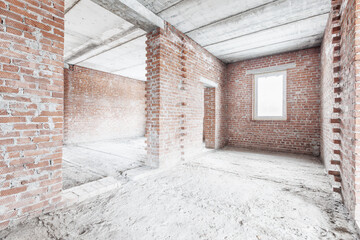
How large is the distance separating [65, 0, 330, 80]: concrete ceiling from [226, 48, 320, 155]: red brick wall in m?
0.37

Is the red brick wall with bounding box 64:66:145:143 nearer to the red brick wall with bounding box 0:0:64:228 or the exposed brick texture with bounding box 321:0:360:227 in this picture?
the red brick wall with bounding box 0:0:64:228

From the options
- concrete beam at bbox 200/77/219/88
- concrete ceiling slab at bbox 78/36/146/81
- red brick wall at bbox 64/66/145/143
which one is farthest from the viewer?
red brick wall at bbox 64/66/145/143

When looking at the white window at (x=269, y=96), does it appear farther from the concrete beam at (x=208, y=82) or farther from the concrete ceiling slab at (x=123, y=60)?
the concrete ceiling slab at (x=123, y=60)

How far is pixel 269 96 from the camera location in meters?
5.25

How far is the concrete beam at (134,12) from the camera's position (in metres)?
2.57

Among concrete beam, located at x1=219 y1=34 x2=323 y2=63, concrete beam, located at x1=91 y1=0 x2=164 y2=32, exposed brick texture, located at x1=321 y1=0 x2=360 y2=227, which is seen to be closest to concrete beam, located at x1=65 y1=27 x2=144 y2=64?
concrete beam, located at x1=91 y1=0 x2=164 y2=32

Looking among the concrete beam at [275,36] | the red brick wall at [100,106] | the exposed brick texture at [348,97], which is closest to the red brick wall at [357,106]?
the exposed brick texture at [348,97]

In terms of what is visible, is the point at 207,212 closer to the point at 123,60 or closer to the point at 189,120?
the point at 189,120

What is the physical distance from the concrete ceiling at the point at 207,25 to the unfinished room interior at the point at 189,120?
32 millimetres

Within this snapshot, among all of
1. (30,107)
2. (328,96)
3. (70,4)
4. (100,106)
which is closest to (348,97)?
(328,96)

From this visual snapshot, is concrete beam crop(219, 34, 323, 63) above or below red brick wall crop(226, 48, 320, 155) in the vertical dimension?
above

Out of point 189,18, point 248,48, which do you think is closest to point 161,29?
point 189,18

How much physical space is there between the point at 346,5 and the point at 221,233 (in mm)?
2816

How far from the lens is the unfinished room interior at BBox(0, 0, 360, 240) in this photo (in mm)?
1596
